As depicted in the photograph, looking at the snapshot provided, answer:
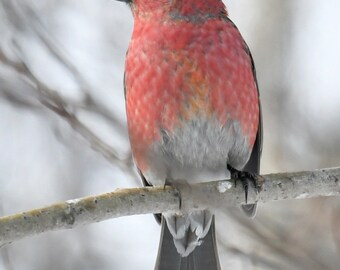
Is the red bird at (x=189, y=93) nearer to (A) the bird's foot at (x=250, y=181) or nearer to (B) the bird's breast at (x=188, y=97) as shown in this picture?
(B) the bird's breast at (x=188, y=97)

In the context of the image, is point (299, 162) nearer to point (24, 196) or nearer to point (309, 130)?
point (309, 130)

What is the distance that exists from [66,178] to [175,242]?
0.92 m

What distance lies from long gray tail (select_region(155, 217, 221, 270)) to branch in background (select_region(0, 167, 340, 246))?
975 mm

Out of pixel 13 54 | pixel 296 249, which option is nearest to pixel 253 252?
pixel 296 249

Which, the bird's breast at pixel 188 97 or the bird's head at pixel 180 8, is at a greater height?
the bird's head at pixel 180 8

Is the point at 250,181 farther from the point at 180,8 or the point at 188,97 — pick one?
the point at 180,8

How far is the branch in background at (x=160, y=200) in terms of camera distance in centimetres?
276

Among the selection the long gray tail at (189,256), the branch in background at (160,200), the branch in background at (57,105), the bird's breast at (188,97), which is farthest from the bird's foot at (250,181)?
the branch in background at (57,105)

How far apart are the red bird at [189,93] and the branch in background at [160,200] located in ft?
1.37

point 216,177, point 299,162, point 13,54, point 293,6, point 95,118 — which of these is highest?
point 293,6

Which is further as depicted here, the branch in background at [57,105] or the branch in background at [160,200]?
the branch in background at [160,200]

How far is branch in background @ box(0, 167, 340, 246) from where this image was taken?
2758 mm

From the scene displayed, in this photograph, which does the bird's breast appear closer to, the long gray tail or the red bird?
the red bird

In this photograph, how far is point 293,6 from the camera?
6281 millimetres
